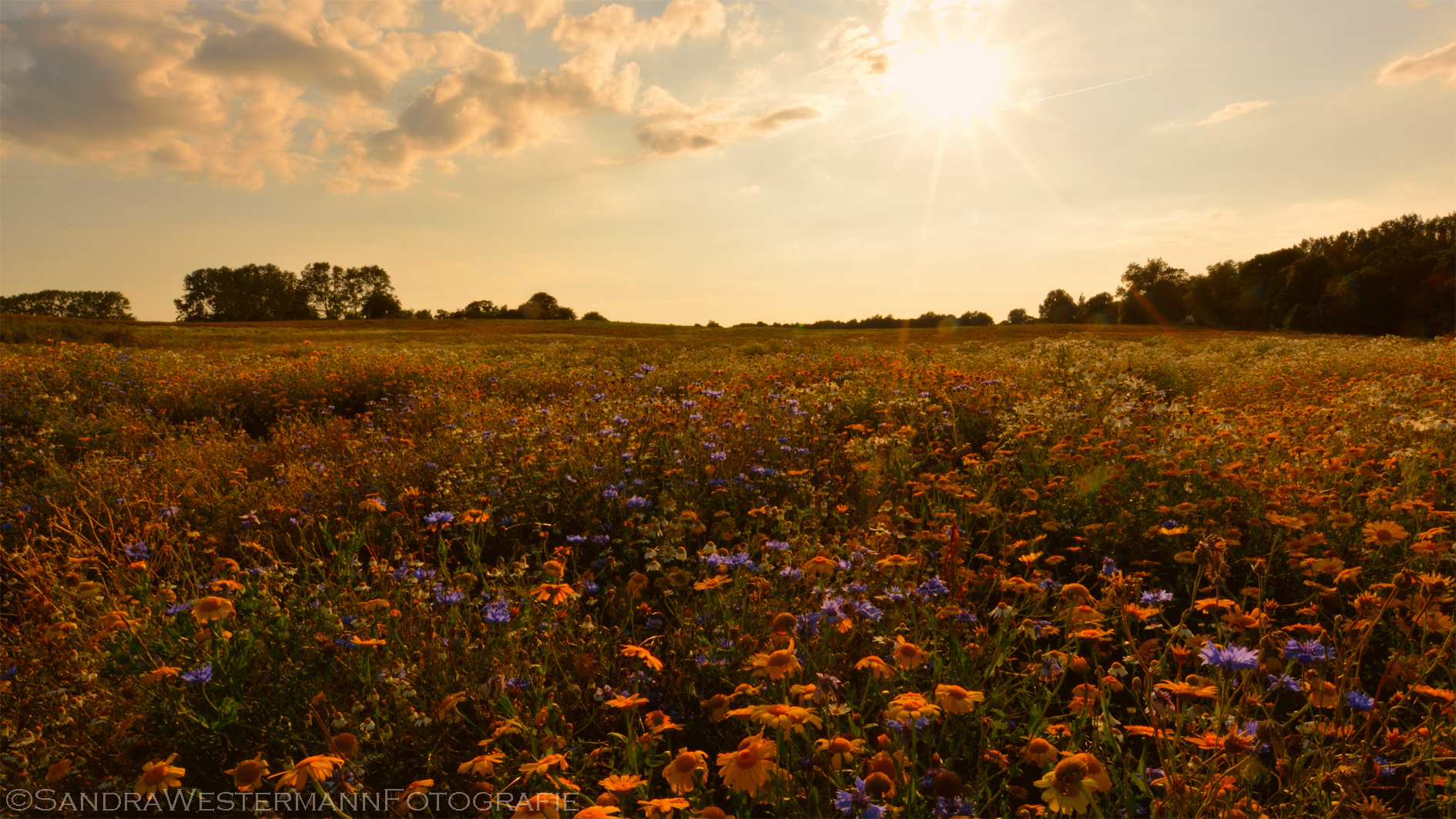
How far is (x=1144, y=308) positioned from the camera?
218 ft

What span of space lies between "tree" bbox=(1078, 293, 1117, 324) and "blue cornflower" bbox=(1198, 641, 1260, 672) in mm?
76990

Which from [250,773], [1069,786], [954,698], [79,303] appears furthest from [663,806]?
[79,303]

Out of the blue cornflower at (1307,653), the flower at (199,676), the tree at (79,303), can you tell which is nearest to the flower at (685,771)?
the flower at (199,676)

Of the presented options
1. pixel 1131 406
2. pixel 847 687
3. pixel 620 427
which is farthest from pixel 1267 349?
pixel 847 687

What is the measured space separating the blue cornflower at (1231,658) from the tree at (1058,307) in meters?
81.9

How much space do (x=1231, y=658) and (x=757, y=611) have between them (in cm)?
151

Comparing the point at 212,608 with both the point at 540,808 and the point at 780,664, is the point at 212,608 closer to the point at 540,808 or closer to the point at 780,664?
the point at 540,808

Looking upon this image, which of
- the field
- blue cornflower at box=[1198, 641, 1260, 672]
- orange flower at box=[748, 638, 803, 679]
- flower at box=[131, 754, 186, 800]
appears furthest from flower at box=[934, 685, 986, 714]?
flower at box=[131, 754, 186, 800]

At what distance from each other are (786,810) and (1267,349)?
66.7 feet

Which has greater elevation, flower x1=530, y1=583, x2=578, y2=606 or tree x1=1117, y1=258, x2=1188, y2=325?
tree x1=1117, y1=258, x2=1188, y2=325

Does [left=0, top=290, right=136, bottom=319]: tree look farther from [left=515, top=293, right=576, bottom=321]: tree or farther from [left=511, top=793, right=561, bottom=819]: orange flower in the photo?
[left=511, top=793, right=561, bottom=819]: orange flower

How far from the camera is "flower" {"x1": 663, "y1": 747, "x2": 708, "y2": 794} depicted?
150 cm

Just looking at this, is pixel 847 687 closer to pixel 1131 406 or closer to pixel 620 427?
pixel 620 427

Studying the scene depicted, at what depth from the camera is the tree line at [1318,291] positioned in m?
36.6
